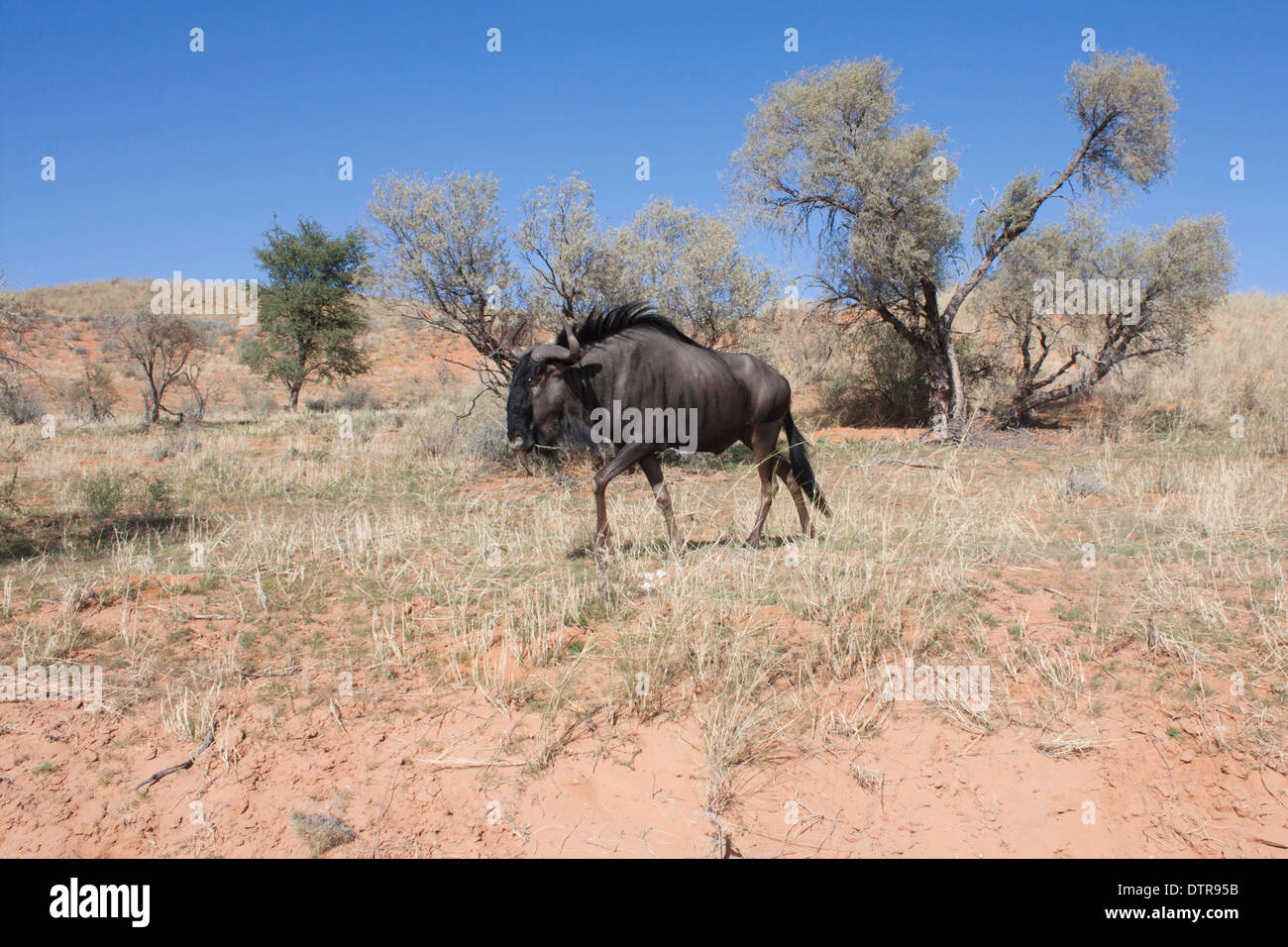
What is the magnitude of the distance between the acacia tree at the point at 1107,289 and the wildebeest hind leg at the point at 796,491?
9997mm

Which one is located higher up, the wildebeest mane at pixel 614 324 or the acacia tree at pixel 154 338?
the acacia tree at pixel 154 338

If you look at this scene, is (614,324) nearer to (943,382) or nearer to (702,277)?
(702,277)

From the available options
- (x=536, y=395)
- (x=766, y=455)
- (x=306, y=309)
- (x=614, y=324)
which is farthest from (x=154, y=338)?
(x=766, y=455)

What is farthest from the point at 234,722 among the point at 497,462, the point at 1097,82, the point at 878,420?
the point at 1097,82

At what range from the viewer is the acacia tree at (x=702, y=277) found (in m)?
14.0

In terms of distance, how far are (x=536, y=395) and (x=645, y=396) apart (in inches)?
38.5

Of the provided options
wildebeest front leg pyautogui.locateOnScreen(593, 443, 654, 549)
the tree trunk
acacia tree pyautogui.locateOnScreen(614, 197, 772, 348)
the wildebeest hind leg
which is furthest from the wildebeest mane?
the tree trunk

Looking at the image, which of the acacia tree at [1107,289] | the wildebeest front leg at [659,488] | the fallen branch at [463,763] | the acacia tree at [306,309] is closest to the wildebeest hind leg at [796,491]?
the wildebeest front leg at [659,488]

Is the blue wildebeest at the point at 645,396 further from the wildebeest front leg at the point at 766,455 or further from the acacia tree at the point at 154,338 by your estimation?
the acacia tree at the point at 154,338

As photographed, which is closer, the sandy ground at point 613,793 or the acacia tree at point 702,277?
the sandy ground at point 613,793

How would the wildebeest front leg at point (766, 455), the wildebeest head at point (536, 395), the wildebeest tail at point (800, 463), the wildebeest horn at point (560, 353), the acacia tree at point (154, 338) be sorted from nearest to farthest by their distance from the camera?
1. the wildebeest horn at point (560, 353)
2. the wildebeest head at point (536, 395)
3. the wildebeest front leg at point (766, 455)
4. the wildebeest tail at point (800, 463)
5. the acacia tree at point (154, 338)

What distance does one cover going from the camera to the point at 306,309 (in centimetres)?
2381

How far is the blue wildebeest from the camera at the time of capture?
21.0 feet

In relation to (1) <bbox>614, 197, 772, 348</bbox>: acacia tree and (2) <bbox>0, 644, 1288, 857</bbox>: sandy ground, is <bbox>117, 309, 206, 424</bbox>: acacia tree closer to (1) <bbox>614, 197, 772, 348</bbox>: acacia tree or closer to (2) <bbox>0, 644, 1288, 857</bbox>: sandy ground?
(1) <bbox>614, 197, 772, 348</bbox>: acacia tree
